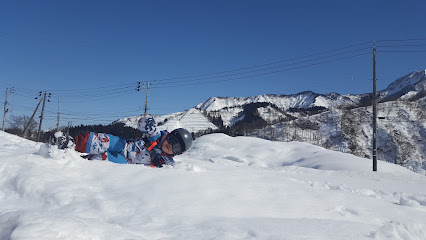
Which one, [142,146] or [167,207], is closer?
[167,207]

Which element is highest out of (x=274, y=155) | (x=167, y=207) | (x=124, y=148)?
(x=124, y=148)

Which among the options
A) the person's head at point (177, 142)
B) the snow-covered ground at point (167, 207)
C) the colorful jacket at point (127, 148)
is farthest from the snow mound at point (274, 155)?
the snow-covered ground at point (167, 207)

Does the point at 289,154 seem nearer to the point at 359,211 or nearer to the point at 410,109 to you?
the point at 359,211

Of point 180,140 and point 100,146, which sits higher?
point 180,140

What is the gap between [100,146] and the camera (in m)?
5.72

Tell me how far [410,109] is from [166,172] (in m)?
111

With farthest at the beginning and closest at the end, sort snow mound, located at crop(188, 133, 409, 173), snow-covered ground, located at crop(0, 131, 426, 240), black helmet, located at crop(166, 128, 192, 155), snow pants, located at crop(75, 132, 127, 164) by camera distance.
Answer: snow mound, located at crop(188, 133, 409, 173), black helmet, located at crop(166, 128, 192, 155), snow pants, located at crop(75, 132, 127, 164), snow-covered ground, located at crop(0, 131, 426, 240)

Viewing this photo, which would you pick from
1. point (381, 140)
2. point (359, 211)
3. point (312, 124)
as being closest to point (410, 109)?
point (381, 140)

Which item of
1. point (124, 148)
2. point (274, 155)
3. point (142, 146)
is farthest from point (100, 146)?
point (274, 155)

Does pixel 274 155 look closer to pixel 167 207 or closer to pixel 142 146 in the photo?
pixel 142 146

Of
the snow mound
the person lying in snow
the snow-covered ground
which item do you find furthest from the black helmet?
the snow mound

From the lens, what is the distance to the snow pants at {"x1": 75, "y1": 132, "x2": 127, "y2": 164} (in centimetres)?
559

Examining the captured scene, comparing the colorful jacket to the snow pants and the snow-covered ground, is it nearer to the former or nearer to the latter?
the snow pants

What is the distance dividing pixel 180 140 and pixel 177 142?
88 millimetres
